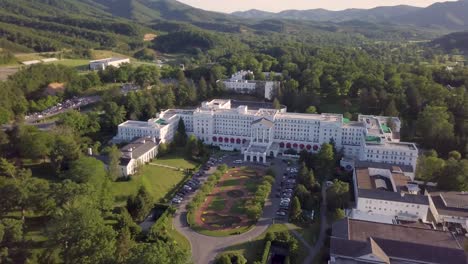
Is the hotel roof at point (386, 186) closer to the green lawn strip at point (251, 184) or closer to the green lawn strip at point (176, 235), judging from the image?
the green lawn strip at point (251, 184)

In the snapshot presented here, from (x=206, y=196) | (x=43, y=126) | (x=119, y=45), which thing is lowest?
(x=206, y=196)

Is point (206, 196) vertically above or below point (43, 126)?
below

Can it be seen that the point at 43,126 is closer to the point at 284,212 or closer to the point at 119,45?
the point at 284,212

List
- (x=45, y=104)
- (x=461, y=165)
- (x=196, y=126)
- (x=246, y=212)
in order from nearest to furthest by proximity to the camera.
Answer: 1. (x=246, y=212)
2. (x=461, y=165)
3. (x=196, y=126)
4. (x=45, y=104)

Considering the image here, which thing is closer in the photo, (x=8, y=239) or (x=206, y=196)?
(x=8, y=239)

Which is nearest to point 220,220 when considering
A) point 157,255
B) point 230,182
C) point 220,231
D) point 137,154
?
point 220,231

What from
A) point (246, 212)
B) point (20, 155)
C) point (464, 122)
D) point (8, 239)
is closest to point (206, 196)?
point (246, 212)

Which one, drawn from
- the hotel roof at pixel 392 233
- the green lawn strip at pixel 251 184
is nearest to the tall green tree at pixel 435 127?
the hotel roof at pixel 392 233
